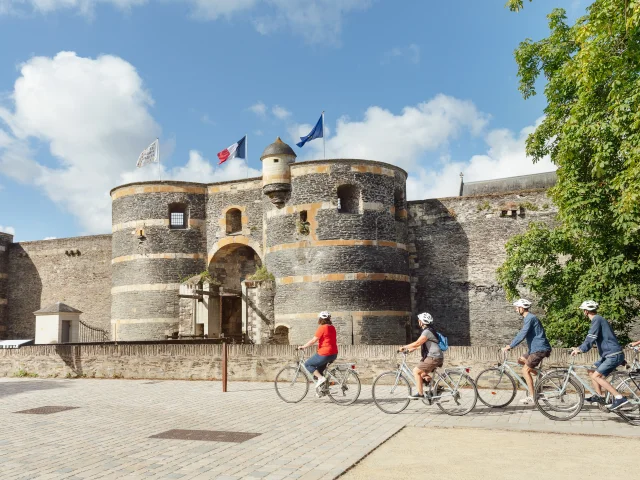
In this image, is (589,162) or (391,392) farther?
(589,162)

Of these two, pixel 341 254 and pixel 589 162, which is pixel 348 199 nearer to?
pixel 341 254

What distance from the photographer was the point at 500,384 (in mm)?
10867

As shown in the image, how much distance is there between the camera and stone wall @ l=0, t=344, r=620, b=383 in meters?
13.4

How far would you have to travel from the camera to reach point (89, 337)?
31.0 meters

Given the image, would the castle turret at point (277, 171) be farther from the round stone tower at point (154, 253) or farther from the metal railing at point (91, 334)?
the metal railing at point (91, 334)

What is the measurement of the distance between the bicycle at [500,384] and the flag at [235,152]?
1830 cm

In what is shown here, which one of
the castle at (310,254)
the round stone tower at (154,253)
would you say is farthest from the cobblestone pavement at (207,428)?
the round stone tower at (154,253)

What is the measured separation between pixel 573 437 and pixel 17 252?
33.4 meters

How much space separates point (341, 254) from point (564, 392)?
1433cm

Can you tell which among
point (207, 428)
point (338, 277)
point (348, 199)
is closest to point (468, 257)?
point (348, 199)

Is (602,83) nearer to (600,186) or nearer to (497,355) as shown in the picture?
(600,186)

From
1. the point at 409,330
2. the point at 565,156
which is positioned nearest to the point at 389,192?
the point at 409,330

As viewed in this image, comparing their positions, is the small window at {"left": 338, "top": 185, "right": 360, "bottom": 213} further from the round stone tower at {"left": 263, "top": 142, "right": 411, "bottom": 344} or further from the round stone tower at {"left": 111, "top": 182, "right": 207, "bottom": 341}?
the round stone tower at {"left": 111, "top": 182, "right": 207, "bottom": 341}

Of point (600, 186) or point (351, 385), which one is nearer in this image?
point (351, 385)
